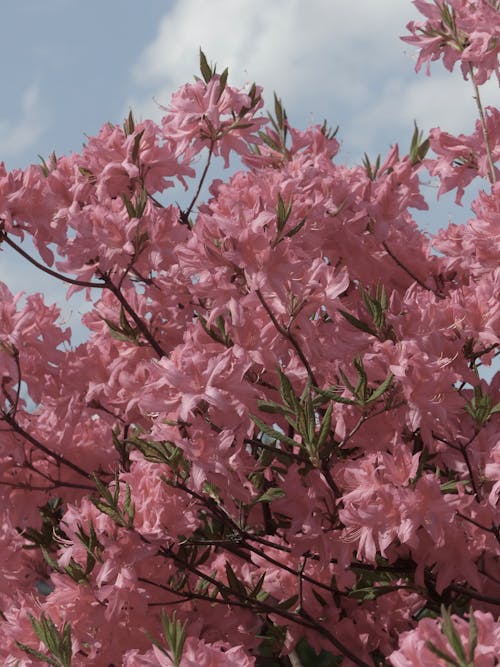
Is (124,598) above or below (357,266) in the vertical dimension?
below

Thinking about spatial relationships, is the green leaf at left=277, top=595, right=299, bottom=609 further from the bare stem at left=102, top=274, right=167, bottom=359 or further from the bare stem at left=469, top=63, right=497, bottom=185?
the bare stem at left=469, top=63, right=497, bottom=185

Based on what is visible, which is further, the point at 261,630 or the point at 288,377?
the point at 261,630

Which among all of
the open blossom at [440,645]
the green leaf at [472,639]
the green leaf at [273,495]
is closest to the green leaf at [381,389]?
the green leaf at [273,495]

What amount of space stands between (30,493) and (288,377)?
51.8 inches

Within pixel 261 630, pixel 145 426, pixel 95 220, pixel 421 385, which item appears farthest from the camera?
pixel 261 630

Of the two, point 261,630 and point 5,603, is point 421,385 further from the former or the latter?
point 5,603

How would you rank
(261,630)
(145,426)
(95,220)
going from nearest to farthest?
(95,220)
(145,426)
(261,630)

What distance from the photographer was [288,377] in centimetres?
333

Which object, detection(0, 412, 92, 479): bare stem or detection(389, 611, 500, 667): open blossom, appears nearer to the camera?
detection(389, 611, 500, 667): open blossom

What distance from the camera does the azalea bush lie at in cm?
312

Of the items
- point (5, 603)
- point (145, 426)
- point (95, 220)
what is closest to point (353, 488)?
point (145, 426)

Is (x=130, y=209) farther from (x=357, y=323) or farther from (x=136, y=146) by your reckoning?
(x=357, y=323)

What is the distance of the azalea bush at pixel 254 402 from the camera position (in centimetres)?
312

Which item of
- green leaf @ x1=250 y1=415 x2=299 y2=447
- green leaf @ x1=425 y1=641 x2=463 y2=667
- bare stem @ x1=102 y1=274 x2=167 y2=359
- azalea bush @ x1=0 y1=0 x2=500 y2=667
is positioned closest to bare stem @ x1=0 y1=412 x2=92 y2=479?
azalea bush @ x1=0 y1=0 x2=500 y2=667
